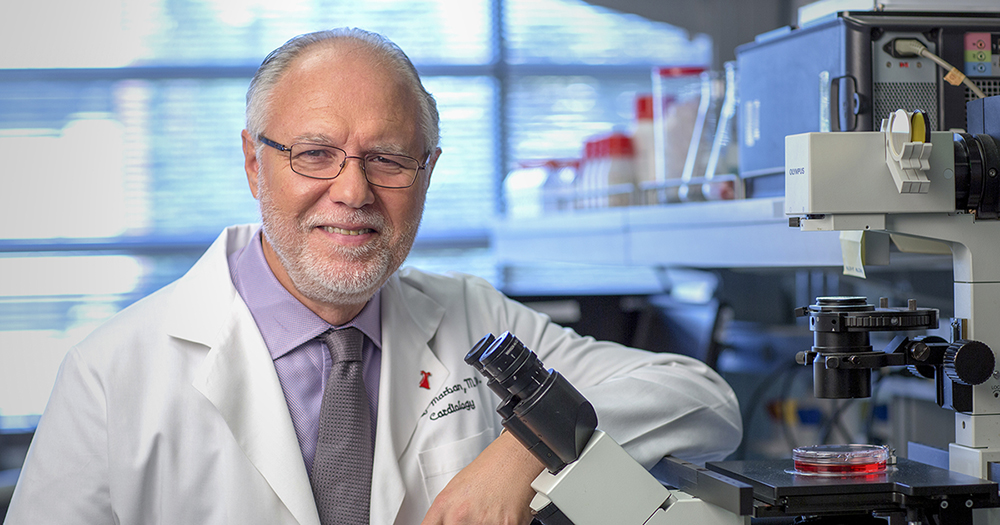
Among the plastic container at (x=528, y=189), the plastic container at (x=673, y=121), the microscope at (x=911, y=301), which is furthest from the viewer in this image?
the plastic container at (x=528, y=189)

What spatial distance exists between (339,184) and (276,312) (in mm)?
232

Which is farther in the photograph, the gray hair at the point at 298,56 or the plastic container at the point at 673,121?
the plastic container at the point at 673,121

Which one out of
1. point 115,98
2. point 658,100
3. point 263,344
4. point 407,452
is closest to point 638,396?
point 407,452

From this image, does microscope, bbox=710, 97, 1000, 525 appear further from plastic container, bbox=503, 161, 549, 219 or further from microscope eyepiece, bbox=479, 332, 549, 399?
plastic container, bbox=503, 161, 549, 219

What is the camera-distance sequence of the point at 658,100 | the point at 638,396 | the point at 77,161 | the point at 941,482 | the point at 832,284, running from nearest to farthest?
1. the point at 941,482
2. the point at 638,396
3. the point at 658,100
4. the point at 832,284
5. the point at 77,161

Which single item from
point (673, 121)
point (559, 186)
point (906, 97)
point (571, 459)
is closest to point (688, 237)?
point (673, 121)

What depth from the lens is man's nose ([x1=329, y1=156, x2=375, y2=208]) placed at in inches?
44.2

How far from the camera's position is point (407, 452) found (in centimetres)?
123

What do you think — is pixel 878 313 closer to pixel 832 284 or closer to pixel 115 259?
pixel 832 284

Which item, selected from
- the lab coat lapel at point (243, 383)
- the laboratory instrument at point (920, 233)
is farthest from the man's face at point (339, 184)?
the laboratory instrument at point (920, 233)

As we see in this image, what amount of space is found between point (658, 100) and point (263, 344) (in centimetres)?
124

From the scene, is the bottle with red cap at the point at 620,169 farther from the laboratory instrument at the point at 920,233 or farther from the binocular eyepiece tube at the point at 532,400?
the binocular eyepiece tube at the point at 532,400

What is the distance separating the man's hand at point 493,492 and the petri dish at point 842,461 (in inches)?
11.5

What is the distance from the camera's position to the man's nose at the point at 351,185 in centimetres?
112
